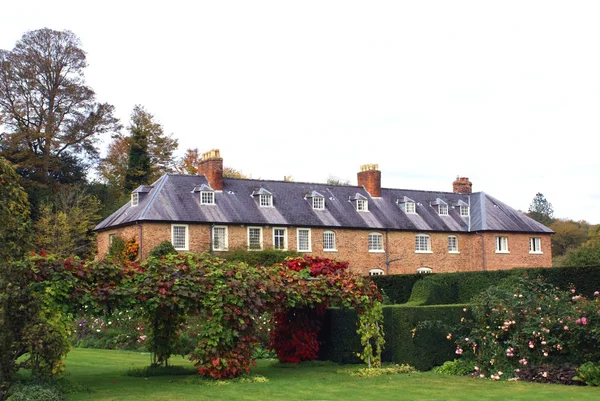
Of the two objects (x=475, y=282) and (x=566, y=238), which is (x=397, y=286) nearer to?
(x=475, y=282)

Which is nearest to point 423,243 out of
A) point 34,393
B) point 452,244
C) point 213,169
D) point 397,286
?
point 452,244

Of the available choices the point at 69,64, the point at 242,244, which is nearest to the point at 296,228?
the point at 242,244

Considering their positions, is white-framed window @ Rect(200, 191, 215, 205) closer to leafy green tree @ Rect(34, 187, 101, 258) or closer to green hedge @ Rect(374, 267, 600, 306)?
leafy green tree @ Rect(34, 187, 101, 258)

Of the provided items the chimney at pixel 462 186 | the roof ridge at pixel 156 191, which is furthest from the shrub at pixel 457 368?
the chimney at pixel 462 186

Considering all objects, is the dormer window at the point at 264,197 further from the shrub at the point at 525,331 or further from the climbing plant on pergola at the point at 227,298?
the shrub at the point at 525,331

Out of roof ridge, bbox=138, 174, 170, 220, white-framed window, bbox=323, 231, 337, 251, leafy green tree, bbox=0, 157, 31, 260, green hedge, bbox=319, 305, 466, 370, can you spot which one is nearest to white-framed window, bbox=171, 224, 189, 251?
roof ridge, bbox=138, 174, 170, 220

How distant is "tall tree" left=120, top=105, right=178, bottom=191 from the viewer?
55875mm

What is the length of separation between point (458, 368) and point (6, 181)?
35.6 ft

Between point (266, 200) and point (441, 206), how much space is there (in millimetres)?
12554

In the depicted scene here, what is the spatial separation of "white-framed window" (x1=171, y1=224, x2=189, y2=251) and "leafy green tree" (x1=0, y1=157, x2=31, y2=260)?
26.8 m

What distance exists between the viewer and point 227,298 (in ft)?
56.1

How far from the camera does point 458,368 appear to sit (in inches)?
728

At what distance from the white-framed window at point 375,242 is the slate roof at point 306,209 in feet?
2.05

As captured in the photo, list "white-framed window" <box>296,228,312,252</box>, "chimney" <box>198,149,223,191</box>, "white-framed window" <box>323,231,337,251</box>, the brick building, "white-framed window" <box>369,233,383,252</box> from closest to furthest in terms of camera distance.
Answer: the brick building < "chimney" <box>198,149,223,191</box> < "white-framed window" <box>296,228,312,252</box> < "white-framed window" <box>323,231,337,251</box> < "white-framed window" <box>369,233,383,252</box>
